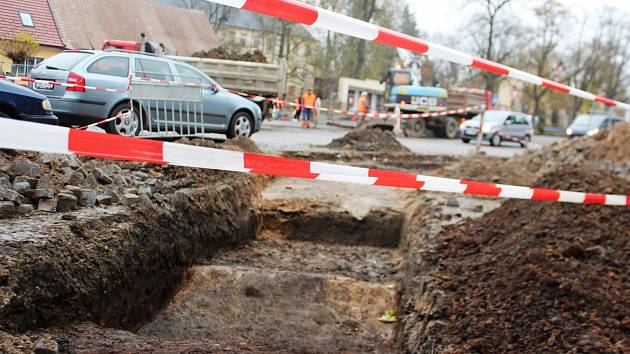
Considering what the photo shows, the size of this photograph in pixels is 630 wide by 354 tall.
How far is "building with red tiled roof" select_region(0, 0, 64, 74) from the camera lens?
3.99 meters

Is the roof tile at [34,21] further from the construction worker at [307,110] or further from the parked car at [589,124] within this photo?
the parked car at [589,124]

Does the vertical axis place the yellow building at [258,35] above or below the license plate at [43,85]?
above

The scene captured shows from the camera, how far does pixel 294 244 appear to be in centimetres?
880

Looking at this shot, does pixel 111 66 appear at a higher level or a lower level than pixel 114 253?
higher

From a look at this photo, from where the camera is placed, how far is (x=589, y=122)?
27281 millimetres

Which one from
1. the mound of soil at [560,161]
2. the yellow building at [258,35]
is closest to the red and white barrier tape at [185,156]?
the yellow building at [258,35]

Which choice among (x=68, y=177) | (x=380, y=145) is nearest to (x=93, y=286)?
(x=68, y=177)

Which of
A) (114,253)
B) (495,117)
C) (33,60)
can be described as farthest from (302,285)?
(495,117)

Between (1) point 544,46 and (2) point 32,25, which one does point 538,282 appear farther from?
(1) point 544,46

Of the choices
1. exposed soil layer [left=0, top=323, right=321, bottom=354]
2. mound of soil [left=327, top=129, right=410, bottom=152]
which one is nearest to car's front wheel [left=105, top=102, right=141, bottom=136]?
exposed soil layer [left=0, top=323, right=321, bottom=354]

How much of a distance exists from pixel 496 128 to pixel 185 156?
20.3 m

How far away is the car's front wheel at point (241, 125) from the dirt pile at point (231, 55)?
71 centimetres

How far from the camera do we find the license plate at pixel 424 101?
2445 centimetres

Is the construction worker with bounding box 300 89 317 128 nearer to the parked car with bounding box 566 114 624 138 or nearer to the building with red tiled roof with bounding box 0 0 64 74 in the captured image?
the building with red tiled roof with bounding box 0 0 64 74
